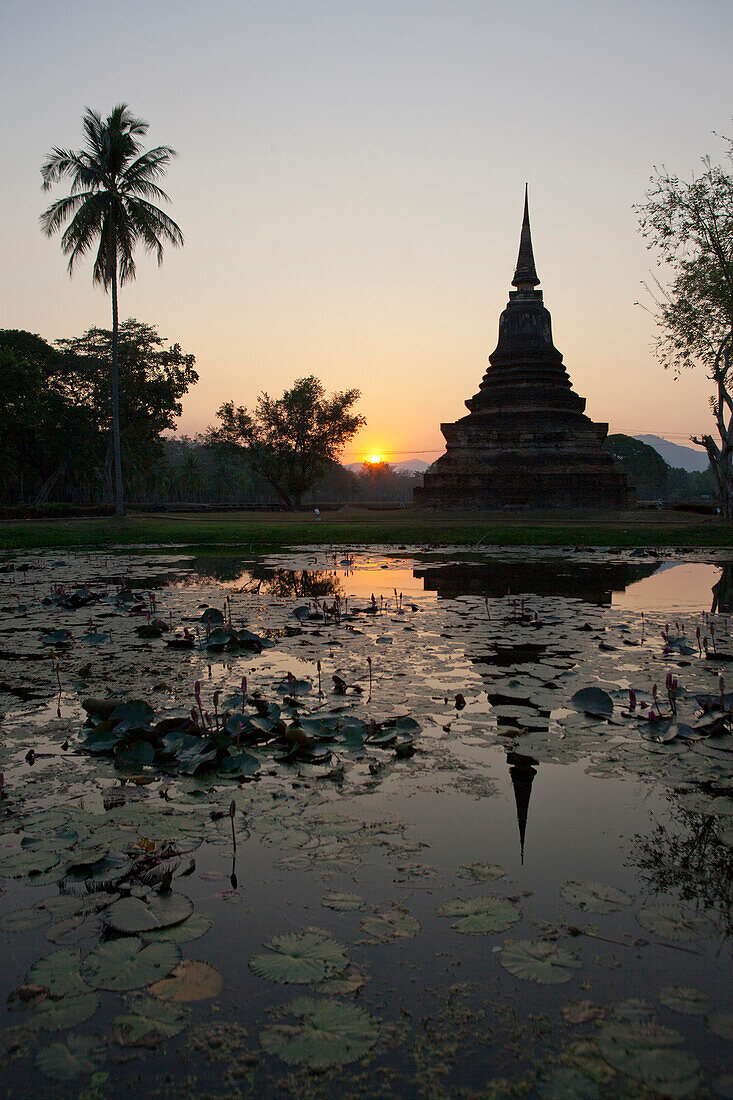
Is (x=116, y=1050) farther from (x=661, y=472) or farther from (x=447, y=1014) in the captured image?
(x=661, y=472)

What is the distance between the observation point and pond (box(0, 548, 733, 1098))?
5.74 ft

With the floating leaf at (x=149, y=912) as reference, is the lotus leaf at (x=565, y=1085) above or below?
below

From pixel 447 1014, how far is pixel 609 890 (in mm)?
819

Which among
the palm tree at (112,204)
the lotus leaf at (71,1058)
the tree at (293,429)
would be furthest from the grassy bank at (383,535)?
the tree at (293,429)

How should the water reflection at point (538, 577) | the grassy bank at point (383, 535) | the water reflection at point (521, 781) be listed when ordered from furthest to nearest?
the grassy bank at point (383, 535), the water reflection at point (538, 577), the water reflection at point (521, 781)

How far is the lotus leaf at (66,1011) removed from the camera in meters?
1.86

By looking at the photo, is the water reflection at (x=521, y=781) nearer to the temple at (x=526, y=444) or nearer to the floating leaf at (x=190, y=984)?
the floating leaf at (x=190, y=984)

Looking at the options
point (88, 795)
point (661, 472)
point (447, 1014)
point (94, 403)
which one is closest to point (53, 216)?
point (94, 403)

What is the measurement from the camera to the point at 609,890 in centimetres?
242

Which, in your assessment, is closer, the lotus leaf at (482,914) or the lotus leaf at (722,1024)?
the lotus leaf at (722,1024)

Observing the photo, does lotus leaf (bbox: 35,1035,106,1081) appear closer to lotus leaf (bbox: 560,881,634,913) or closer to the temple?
lotus leaf (bbox: 560,881,634,913)

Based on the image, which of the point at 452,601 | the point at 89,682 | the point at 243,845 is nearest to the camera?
the point at 243,845

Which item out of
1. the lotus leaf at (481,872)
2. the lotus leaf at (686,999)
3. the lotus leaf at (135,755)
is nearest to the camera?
the lotus leaf at (686,999)

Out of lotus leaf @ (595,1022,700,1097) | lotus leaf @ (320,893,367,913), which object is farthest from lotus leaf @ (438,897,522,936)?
lotus leaf @ (595,1022,700,1097)
